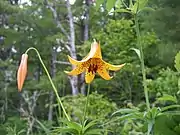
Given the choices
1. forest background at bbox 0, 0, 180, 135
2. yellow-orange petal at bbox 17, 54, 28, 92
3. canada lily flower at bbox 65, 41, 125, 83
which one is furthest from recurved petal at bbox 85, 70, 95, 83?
forest background at bbox 0, 0, 180, 135

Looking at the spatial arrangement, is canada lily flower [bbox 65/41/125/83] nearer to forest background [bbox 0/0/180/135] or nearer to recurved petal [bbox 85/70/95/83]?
recurved petal [bbox 85/70/95/83]

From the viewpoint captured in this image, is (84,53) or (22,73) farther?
(84,53)

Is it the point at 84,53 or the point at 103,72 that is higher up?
the point at 84,53

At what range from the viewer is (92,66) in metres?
1.02

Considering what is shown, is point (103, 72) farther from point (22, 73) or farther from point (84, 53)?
point (84, 53)

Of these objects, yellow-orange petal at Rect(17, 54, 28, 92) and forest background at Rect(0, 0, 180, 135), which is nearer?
yellow-orange petal at Rect(17, 54, 28, 92)

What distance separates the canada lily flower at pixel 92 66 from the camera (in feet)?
3.25

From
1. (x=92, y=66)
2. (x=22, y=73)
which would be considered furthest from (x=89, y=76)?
(x=22, y=73)

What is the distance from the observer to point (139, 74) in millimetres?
6488

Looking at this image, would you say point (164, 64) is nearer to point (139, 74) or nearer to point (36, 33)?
point (139, 74)

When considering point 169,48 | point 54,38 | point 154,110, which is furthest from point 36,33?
point 154,110

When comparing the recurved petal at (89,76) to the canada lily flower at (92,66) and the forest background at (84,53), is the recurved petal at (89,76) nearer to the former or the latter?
the canada lily flower at (92,66)

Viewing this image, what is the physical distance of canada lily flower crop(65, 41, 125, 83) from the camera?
990mm

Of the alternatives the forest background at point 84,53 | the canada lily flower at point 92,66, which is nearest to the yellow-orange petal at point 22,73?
the canada lily flower at point 92,66
